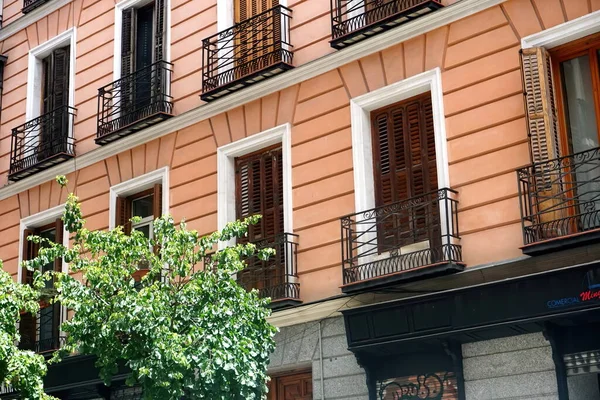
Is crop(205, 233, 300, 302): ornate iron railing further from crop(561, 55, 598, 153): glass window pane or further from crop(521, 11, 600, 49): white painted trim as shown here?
crop(521, 11, 600, 49): white painted trim

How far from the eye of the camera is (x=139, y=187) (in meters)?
21.1

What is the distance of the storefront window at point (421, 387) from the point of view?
15.1 meters

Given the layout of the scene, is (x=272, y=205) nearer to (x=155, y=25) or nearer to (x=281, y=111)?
(x=281, y=111)

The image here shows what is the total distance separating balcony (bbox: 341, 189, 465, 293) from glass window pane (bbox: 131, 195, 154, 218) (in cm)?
568

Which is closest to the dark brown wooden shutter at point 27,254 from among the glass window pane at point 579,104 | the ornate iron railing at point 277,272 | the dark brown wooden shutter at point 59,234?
the dark brown wooden shutter at point 59,234

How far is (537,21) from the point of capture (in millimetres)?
15227

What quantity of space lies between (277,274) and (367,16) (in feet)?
14.9

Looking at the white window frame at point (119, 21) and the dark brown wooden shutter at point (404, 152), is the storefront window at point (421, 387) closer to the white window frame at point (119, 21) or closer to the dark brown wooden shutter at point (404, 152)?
the dark brown wooden shutter at point (404, 152)

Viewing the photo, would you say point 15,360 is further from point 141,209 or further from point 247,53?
point 247,53

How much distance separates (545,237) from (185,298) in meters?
4.92

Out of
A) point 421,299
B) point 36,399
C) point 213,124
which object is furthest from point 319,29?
point 36,399

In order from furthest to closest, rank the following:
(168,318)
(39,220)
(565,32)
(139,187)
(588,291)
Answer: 1. (39,220)
2. (139,187)
3. (565,32)
4. (168,318)
5. (588,291)

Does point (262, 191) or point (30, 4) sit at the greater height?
point (30, 4)

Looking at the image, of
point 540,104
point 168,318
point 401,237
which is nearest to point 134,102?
point 401,237
